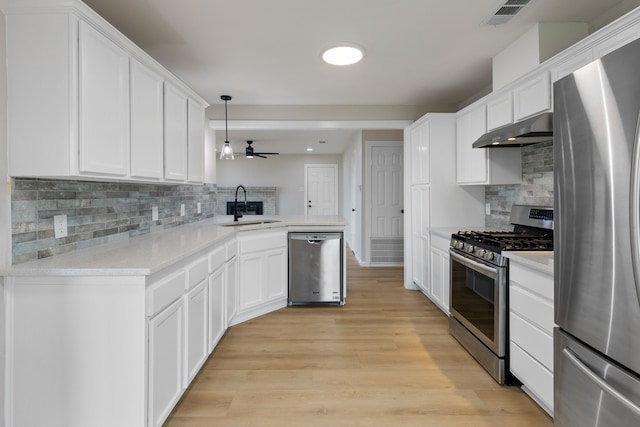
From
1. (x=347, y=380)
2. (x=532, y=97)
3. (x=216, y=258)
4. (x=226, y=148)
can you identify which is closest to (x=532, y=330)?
(x=347, y=380)

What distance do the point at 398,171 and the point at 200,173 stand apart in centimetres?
357

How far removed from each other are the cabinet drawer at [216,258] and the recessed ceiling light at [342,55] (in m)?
1.81

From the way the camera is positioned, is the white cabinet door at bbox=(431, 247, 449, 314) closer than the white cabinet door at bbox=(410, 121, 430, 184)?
Yes

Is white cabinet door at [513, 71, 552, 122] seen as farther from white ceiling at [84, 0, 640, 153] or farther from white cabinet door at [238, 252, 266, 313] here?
white cabinet door at [238, 252, 266, 313]

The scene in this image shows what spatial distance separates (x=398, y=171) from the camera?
5680 mm

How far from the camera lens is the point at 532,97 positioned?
2.36 metres

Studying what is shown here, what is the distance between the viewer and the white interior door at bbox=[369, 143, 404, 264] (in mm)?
5664

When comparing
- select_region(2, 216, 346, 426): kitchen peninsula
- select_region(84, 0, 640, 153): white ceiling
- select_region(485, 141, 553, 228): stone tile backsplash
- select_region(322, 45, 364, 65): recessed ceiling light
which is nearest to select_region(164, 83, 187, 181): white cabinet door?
select_region(84, 0, 640, 153): white ceiling

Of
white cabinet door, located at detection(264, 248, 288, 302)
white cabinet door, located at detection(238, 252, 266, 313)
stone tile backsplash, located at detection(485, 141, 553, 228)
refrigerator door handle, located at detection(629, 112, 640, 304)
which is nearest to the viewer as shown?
refrigerator door handle, located at detection(629, 112, 640, 304)

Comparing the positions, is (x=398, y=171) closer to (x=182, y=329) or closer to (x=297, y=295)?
(x=297, y=295)

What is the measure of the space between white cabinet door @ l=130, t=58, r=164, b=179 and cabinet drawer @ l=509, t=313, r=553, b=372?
246cm

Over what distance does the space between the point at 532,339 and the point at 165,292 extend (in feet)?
6.47

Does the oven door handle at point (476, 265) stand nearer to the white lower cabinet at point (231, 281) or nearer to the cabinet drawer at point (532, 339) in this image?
the cabinet drawer at point (532, 339)

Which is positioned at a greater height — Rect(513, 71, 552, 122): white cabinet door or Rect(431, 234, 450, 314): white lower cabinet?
Rect(513, 71, 552, 122): white cabinet door
